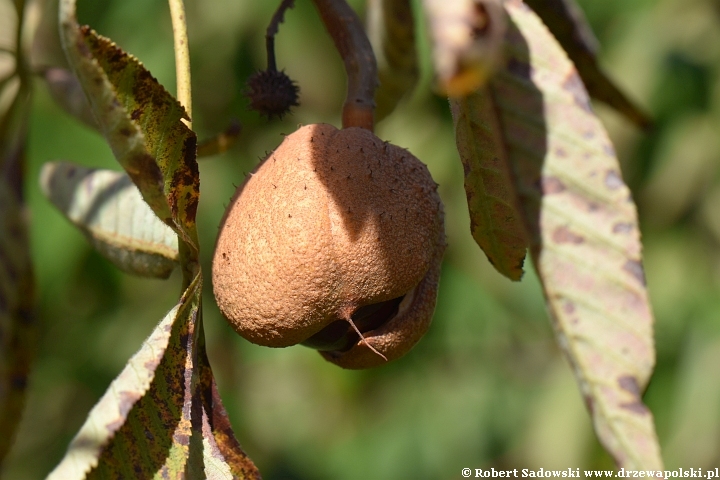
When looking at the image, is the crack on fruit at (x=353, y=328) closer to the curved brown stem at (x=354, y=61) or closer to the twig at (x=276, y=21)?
the curved brown stem at (x=354, y=61)

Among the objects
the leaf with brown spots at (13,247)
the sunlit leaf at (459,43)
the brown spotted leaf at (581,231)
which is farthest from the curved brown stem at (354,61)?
the leaf with brown spots at (13,247)

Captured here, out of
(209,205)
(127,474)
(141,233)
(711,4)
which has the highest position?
(141,233)

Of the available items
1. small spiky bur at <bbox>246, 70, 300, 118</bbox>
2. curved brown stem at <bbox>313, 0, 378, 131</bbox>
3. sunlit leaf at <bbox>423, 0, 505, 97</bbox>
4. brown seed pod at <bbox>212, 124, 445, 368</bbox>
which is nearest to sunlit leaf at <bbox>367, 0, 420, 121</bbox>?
small spiky bur at <bbox>246, 70, 300, 118</bbox>

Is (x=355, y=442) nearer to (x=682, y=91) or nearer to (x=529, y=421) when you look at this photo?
(x=529, y=421)

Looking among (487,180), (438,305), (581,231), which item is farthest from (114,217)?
(438,305)

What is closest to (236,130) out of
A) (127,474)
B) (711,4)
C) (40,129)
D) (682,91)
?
(127,474)

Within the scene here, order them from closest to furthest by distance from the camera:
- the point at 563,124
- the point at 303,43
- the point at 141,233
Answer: the point at 563,124 → the point at 141,233 → the point at 303,43

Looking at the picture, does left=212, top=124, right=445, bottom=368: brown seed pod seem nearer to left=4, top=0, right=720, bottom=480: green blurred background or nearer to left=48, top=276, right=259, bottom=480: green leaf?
left=48, top=276, right=259, bottom=480: green leaf

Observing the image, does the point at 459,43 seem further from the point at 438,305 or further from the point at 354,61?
the point at 438,305
